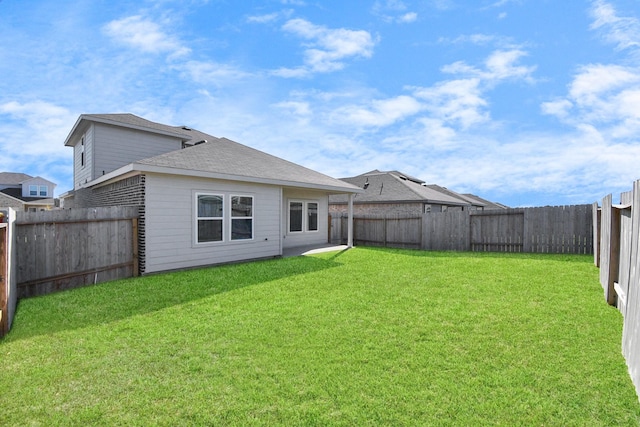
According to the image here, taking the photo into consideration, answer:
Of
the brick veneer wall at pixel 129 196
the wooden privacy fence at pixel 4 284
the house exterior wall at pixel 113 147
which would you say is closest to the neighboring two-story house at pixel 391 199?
the house exterior wall at pixel 113 147

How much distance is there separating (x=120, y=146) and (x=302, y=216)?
842 centimetres

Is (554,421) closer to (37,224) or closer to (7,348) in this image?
(7,348)

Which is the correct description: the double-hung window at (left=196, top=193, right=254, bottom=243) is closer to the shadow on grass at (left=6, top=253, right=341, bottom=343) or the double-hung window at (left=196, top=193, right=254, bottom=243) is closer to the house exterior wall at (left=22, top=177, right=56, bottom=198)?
the shadow on grass at (left=6, top=253, right=341, bottom=343)

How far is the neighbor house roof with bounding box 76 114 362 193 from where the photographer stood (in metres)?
9.09

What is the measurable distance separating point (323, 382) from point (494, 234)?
12431mm

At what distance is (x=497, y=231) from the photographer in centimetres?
1323

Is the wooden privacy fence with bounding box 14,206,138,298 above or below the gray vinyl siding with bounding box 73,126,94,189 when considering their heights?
below

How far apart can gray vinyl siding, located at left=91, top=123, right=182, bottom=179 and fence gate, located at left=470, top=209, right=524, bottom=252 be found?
14.4 meters

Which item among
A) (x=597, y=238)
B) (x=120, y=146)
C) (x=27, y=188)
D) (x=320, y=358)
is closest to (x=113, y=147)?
(x=120, y=146)

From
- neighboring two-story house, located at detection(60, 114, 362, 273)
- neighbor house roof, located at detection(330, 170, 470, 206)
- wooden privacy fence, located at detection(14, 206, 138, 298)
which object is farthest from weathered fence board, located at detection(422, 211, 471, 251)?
wooden privacy fence, located at detection(14, 206, 138, 298)

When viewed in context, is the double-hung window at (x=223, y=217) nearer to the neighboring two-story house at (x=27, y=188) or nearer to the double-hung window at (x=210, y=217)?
the double-hung window at (x=210, y=217)

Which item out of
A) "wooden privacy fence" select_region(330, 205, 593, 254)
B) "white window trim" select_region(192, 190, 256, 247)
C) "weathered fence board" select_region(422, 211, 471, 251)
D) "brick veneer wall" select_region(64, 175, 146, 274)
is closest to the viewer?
"brick veneer wall" select_region(64, 175, 146, 274)

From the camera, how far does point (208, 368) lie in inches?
138

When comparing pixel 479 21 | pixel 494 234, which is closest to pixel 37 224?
pixel 479 21
